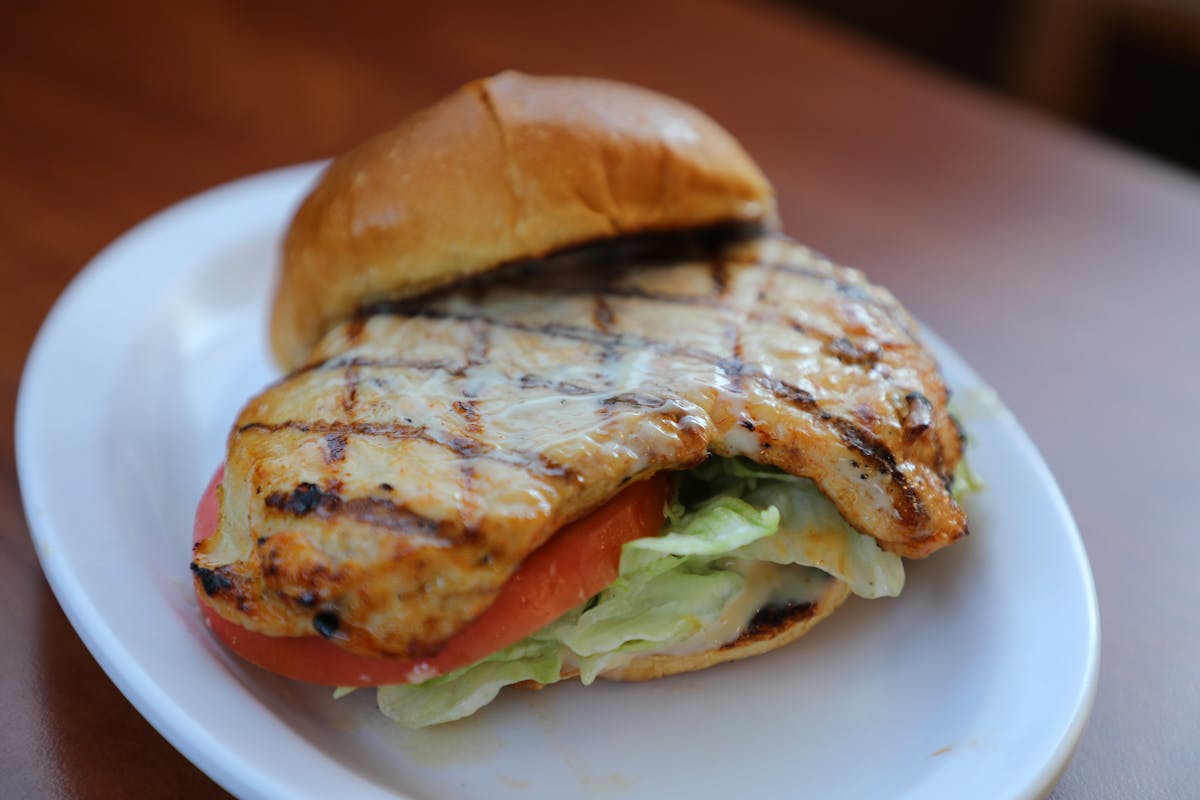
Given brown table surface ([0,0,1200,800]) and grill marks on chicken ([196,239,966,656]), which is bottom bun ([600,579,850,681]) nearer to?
grill marks on chicken ([196,239,966,656])

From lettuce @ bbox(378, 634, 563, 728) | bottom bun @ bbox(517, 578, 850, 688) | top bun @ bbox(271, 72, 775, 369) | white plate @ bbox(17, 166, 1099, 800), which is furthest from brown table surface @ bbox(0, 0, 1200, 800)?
top bun @ bbox(271, 72, 775, 369)

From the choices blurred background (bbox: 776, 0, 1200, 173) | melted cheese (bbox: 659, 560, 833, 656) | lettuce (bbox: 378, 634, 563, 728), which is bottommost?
lettuce (bbox: 378, 634, 563, 728)

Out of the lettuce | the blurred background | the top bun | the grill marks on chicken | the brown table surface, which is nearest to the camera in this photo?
the grill marks on chicken

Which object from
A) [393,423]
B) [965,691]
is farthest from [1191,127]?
[393,423]

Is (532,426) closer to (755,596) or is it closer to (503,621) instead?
(503,621)

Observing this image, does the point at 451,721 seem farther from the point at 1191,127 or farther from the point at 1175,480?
the point at 1191,127

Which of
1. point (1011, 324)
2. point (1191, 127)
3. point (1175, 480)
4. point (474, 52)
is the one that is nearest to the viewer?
point (1175, 480)

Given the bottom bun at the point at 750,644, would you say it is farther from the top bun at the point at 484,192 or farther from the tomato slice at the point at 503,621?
the top bun at the point at 484,192

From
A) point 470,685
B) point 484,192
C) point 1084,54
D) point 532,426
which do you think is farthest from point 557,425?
point 1084,54
